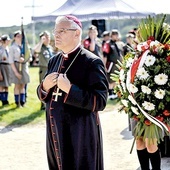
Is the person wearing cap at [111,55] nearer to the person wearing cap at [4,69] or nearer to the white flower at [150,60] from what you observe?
the person wearing cap at [4,69]

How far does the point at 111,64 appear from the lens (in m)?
12.7

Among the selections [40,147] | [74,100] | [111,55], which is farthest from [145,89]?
[111,55]

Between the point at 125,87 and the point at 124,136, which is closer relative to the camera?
the point at 125,87

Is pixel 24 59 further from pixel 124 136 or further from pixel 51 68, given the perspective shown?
pixel 51 68

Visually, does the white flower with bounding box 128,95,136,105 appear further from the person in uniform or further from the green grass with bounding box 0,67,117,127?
the person in uniform

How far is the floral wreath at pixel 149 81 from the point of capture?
5.03m

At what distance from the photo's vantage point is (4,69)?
11.6 m

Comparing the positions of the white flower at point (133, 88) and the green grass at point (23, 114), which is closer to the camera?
the white flower at point (133, 88)

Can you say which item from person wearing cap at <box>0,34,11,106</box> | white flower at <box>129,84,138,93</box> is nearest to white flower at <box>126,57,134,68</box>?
white flower at <box>129,84,138,93</box>

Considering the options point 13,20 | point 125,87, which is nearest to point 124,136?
point 125,87

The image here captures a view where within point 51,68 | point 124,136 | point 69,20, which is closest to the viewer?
point 69,20

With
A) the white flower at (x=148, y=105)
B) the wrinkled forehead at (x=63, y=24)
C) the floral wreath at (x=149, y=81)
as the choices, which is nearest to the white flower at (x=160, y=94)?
the floral wreath at (x=149, y=81)

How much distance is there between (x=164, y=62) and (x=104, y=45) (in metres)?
7.66

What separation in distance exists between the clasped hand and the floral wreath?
1302mm
